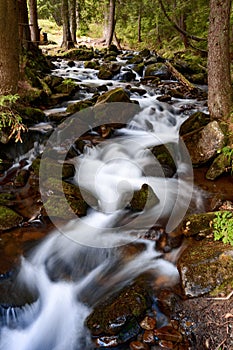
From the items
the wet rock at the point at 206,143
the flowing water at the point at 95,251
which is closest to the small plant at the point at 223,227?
the flowing water at the point at 95,251

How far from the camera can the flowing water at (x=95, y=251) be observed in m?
3.59

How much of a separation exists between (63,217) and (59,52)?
59.6 ft

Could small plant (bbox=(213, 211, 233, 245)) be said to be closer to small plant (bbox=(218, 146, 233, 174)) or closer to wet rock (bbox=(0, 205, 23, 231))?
small plant (bbox=(218, 146, 233, 174))

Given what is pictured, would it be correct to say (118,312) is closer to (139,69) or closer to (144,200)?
(144,200)

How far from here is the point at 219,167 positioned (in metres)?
6.26

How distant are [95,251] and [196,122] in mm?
4619

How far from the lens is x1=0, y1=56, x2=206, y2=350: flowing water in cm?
359

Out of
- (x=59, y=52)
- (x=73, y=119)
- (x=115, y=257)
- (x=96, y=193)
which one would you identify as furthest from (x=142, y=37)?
(x=115, y=257)

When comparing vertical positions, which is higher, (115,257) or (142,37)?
(142,37)

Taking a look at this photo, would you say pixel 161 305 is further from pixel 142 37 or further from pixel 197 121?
pixel 142 37

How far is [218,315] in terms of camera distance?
10.2 feet

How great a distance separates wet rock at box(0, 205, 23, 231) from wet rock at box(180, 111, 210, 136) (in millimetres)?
4901

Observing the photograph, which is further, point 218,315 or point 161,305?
point 161,305

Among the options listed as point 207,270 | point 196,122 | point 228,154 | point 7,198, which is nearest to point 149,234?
point 207,270
